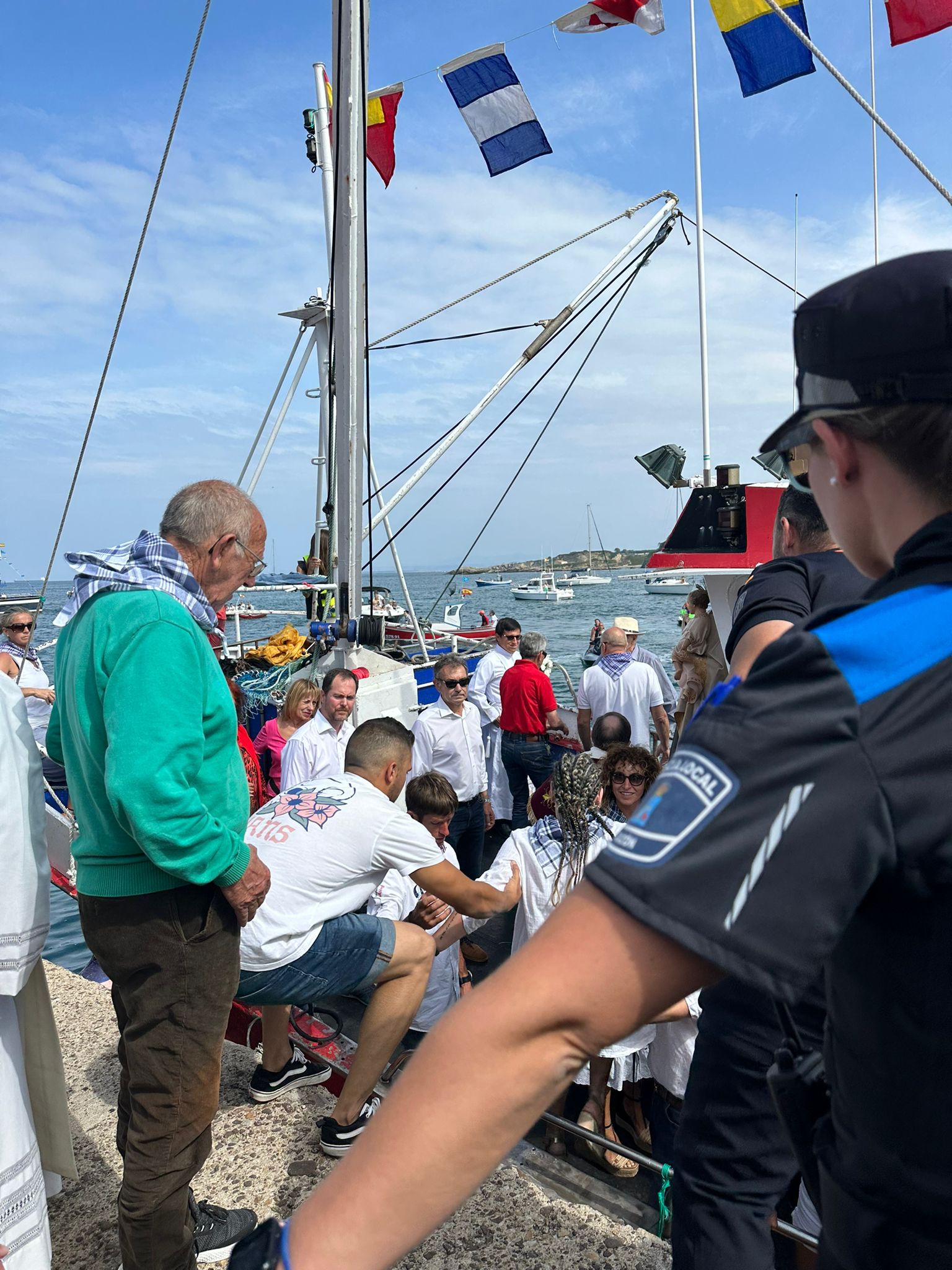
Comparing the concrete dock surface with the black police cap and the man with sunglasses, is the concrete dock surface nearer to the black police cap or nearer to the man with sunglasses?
the black police cap

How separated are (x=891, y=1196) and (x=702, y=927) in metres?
0.37

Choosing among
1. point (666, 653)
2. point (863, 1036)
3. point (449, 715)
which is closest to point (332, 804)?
point (863, 1036)

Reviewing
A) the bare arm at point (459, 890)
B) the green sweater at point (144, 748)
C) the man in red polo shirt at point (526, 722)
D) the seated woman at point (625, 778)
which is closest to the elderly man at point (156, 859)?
the green sweater at point (144, 748)

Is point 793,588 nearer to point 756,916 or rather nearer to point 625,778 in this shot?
point 756,916

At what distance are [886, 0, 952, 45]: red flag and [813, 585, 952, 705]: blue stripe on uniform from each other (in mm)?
8258

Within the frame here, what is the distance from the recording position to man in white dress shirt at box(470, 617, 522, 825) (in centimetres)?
775

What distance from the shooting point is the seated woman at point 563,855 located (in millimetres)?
3451

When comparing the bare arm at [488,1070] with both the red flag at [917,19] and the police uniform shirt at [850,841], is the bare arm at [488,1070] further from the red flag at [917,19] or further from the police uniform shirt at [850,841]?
the red flag at [917,19]

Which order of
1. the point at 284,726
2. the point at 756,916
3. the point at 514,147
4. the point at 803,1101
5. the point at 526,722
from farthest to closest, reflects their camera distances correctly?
the point at 514,147, the point at 526,722, the point at 284,726, the point at 803,1101, the point at 756,916

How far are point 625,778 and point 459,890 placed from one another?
49.2 inches

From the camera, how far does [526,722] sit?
709 centimetres

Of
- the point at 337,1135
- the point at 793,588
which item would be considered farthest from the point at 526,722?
the point at 793,588

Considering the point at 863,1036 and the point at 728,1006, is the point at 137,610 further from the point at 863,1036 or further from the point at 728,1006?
the point at 863,1036

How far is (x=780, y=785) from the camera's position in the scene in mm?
667
